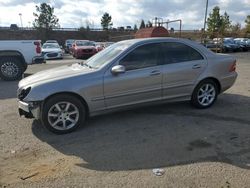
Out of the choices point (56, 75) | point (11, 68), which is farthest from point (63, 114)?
point (11, 68)

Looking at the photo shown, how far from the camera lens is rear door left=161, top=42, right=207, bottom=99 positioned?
6289 millimetres

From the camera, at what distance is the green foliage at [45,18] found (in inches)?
2534

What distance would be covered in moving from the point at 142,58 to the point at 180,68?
84 cm

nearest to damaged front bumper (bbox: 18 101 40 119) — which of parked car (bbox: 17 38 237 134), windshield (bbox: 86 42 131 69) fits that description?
parked car (bbox: 17 38 237 134)

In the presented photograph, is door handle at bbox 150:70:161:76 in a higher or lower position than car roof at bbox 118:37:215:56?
lower

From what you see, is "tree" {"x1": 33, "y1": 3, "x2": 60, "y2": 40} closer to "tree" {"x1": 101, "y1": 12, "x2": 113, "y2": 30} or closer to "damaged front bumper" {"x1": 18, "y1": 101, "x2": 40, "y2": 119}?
"tree" {"x1": 101, "y1": 12, "x2": 113, "y2": 30}

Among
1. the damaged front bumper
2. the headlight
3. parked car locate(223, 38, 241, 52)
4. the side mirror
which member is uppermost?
the side mirror

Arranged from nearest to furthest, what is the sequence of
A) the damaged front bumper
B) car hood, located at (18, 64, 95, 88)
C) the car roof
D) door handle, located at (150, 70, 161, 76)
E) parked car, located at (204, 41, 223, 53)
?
the damaged front bumper, car hood, located at (18, 64, 95, 88), door handle, located at (150, 70, 161, 76), the car roof, parked car, located at (204, 41, 223, 53)

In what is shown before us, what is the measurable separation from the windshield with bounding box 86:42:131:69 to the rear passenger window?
0.78m

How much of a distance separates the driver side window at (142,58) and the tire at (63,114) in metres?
1.15

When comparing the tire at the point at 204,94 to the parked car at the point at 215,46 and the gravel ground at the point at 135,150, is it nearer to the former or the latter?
the gravel ground at the point at 135,150

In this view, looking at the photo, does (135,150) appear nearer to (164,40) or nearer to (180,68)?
(180,68)

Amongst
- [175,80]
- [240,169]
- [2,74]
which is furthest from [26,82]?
[2,74]

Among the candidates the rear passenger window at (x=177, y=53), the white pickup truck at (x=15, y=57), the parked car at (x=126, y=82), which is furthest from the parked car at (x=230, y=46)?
the rear passenger window at (x=177, y=53)
